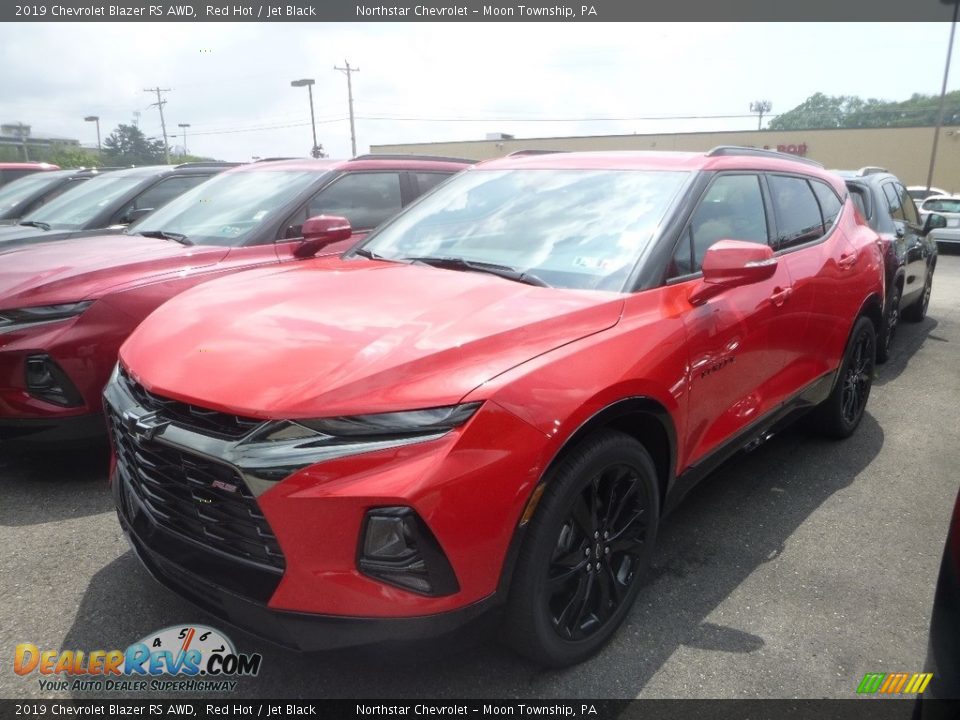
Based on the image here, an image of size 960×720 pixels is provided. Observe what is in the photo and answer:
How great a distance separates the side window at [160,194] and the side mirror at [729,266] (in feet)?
19.4

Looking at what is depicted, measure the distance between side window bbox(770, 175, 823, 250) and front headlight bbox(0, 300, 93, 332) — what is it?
142 inches

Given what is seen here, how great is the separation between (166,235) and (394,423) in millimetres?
3708

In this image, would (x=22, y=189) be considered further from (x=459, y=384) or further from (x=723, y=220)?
(x=459, y=384)

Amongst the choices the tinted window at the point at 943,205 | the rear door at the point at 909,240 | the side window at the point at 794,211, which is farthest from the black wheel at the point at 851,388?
the tinted window at the point at 943,205

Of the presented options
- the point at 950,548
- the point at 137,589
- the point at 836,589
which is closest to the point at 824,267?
the point at 836,589

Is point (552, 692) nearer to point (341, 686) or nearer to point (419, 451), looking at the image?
point (341, 686)

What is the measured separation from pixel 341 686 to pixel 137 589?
1045mm

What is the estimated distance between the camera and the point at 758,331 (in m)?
3.15

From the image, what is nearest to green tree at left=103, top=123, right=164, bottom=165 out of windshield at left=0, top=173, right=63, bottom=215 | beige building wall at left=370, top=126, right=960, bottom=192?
beige building wall at left=370, top=126, right=960, bottom=192

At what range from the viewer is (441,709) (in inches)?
87.4

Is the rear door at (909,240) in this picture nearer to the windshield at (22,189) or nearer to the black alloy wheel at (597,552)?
the black alloy wheel at (597,552)

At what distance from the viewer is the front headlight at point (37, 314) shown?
352 centimetres

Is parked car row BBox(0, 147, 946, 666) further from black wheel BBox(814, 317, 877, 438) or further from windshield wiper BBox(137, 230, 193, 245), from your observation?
windshield wiper BBox(137, 230, 193, 245)

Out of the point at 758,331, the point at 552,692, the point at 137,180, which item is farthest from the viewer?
the point at 137,180
